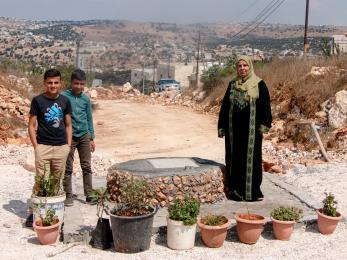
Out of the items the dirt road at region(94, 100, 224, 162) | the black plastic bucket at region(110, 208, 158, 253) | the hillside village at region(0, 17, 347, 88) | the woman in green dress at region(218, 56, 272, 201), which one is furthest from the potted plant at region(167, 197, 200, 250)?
the hillside village at region(0, 17, 347, 88)

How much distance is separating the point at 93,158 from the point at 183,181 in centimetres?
402

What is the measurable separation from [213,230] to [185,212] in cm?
35

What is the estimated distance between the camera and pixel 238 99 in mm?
6246

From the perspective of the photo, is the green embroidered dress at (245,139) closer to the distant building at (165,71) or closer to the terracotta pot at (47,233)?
the terracotta pot at (47,233)

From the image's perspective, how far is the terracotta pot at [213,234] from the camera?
16.3ft

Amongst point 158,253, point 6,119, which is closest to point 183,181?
point 158,253

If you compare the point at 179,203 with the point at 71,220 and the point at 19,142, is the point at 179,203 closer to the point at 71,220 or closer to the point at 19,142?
the point at 71,220

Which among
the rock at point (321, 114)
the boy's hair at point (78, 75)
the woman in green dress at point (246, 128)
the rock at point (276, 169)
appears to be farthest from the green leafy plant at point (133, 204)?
the rock at point (321, 114)

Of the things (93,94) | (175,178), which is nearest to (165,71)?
(93,94)

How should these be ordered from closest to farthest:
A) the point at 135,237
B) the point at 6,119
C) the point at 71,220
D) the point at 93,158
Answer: the point at 135,237 < the point at 71,220 < the point at 93,158 < the point at 6,119

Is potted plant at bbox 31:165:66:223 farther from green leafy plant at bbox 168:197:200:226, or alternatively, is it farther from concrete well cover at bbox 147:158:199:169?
concrete well cover at bbox 147:158:199:169

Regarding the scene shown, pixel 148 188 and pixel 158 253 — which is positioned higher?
pixel 148 188

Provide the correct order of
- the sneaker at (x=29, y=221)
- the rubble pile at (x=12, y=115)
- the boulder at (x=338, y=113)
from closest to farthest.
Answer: the sneaker at (x=29, y=221) < the rubble pile at (x=12, y=115) < the boulder at (x=338, y=113)

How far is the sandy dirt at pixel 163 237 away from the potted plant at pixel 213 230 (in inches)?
3.2
